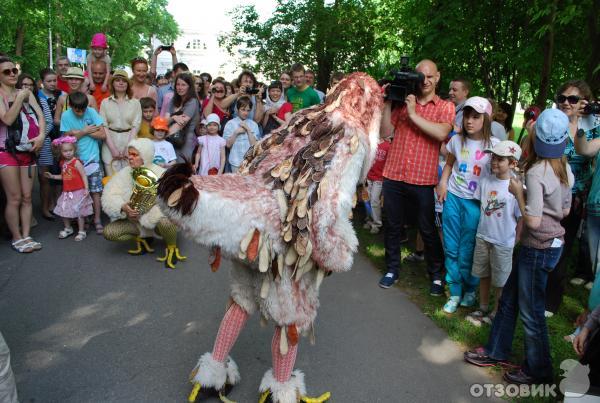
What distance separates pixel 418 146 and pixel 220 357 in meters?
2.64

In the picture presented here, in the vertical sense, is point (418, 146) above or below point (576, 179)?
above

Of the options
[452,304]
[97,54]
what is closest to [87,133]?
[97,54]

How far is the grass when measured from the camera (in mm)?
3475

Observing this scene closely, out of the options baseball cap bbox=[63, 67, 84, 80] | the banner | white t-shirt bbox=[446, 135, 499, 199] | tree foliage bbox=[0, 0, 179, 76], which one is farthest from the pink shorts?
tree foliage bbox=[0, 0, 179, 76]

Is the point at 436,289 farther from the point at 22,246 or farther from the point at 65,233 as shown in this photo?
the point at 22,246

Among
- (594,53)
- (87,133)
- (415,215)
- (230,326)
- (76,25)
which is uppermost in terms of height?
(76,25)

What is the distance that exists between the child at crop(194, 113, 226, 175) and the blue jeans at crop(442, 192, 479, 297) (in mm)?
3272

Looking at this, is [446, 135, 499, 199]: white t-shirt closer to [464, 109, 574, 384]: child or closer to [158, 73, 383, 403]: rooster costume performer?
[464, 109, 574, 384]: child

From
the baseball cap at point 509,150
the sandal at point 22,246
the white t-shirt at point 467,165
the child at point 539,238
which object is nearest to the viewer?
the child at point 539,238

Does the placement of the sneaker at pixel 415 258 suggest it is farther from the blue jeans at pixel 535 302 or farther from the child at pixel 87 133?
the child at pixel 87 133

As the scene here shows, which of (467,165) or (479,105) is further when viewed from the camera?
(467,165)

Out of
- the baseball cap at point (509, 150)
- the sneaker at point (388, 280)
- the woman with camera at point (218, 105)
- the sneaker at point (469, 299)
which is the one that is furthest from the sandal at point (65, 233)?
the baseball cap at point (509, 150)

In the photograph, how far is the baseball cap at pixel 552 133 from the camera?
8.73 feet

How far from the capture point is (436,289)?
14.4 ft
